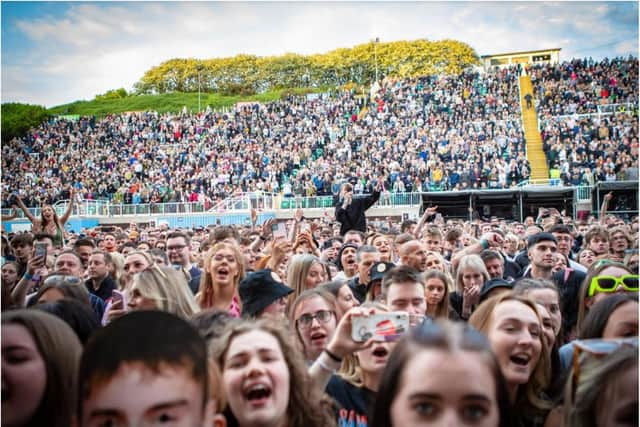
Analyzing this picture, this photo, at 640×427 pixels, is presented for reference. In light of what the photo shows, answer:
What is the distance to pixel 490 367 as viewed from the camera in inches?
69.5

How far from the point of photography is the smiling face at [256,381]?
2107mm

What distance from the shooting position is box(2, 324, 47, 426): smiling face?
188cm

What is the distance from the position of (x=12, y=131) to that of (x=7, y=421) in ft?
162

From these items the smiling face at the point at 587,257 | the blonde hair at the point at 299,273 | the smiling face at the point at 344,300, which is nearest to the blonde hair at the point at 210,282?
the blonde hair at the point at 299,273

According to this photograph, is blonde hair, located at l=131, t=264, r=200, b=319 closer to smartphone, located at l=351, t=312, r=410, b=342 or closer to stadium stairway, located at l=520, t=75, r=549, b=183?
smartphone, located at l=351, t=312, r=410, b=342

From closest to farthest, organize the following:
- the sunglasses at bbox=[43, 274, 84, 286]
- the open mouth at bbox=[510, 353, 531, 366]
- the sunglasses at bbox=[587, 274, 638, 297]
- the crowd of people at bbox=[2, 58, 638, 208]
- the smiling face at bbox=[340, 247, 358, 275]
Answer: the open mouth at bbox=[510, 353, 531, 366] → the sunglasses at bbox=[587, 274, 638, 297] → the sunglasses at bbox=[43, 274, 84, 286] → the smiling face at bbox=[340, 247, 358, 275] → the crowd of people at bbox=[2, 58, 638, 208]

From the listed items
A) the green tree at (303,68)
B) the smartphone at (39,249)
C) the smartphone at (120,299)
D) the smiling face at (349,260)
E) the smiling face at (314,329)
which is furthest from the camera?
the green tree at (303,68)

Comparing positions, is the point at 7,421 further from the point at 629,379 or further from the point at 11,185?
the point at 11,185

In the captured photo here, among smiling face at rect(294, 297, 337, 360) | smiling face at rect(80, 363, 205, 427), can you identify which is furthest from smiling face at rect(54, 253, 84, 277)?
smiling face at rect(80, 363, 205, 427)

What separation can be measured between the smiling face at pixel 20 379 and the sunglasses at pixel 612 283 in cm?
317

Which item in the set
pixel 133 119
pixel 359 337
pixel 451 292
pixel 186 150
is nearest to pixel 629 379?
pixel 359 337

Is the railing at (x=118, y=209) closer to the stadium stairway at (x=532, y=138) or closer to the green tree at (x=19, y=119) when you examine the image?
the stadium stairway at (x=532, y=138)

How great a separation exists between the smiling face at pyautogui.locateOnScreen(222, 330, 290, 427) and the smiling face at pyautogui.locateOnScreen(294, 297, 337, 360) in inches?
41.0

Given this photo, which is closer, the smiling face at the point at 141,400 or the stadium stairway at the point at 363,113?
the smiling face at the point at 141,400
